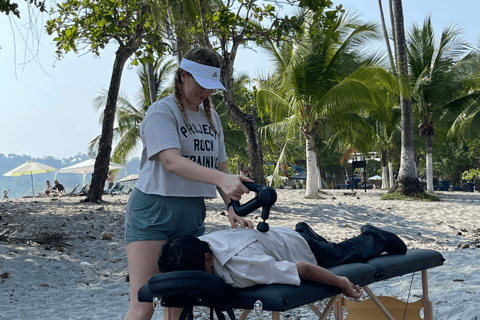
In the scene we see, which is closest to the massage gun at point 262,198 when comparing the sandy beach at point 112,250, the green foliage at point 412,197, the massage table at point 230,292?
the massage table at point 230,292

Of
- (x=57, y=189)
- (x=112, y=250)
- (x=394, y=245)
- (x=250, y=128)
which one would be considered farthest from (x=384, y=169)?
(x=394, y=245)

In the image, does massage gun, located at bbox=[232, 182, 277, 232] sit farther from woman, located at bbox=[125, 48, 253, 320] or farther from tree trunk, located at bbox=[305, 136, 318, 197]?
tree trunk, located at bbox=[305, 136, 318, 197]

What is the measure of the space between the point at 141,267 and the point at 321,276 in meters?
0.80

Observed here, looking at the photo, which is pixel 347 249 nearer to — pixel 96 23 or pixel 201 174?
pixel 201 174

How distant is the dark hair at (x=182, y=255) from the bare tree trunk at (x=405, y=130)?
41.6ft

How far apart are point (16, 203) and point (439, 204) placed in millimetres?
11140

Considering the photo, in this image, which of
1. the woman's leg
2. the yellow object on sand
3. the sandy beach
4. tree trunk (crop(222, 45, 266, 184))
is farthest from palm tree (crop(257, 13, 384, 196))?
the woman's leg

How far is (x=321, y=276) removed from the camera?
81.8 inches

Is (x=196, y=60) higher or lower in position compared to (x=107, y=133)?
lower

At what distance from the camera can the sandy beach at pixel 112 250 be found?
14.3 feet

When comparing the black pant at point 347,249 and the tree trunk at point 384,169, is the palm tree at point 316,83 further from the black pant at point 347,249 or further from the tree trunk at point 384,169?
the tree trunk at point 384,169

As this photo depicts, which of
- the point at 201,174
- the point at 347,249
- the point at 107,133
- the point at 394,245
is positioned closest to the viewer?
the point at 201,174

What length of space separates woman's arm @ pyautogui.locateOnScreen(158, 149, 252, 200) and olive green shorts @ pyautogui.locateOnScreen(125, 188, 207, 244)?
21cm

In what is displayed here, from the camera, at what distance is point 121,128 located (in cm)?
2397
